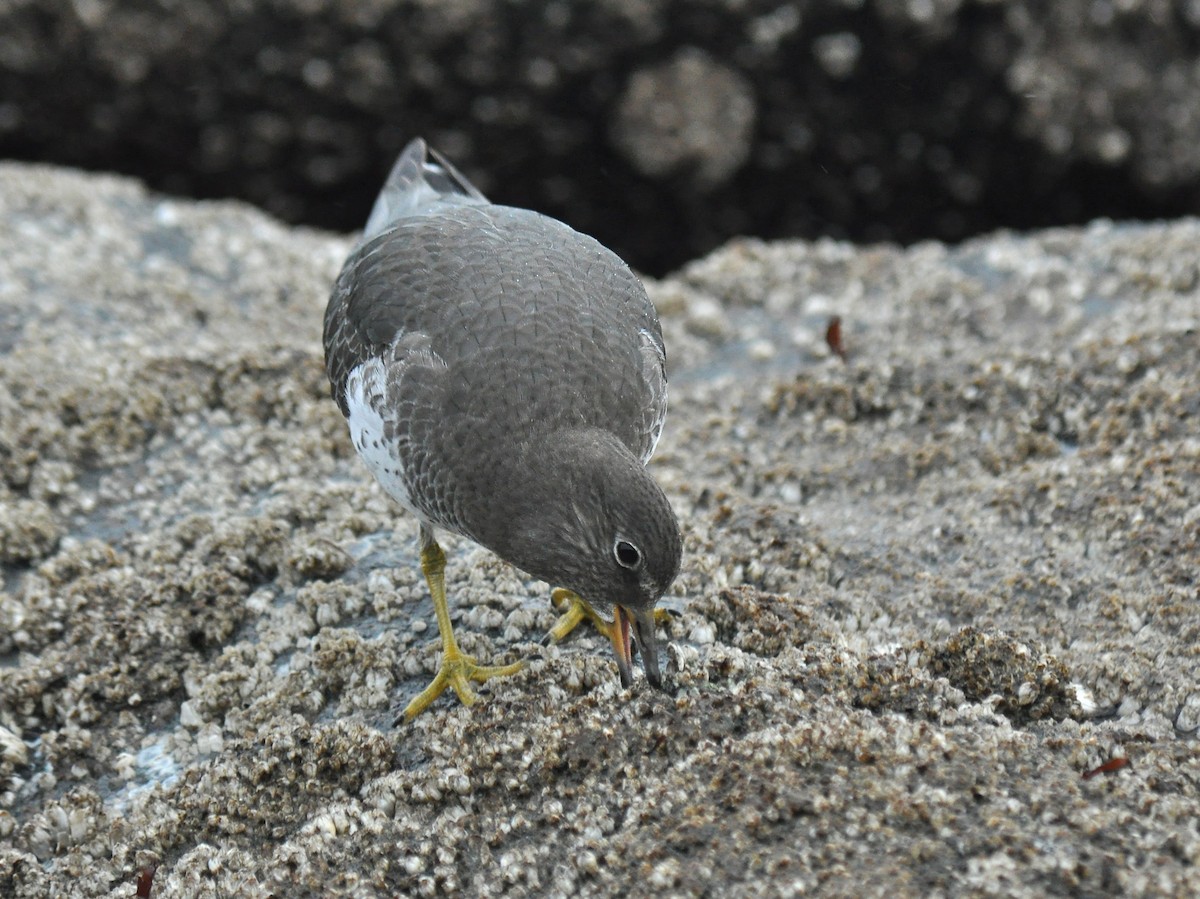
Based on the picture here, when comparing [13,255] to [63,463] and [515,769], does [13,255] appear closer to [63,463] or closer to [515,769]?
[63,463]

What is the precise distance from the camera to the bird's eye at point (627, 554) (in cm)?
Answer: 389

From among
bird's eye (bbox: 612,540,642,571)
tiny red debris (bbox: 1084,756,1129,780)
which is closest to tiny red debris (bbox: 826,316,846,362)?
bird's eye (bbox: 612,540,642,571)

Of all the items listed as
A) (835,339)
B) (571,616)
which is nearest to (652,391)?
(571,616)

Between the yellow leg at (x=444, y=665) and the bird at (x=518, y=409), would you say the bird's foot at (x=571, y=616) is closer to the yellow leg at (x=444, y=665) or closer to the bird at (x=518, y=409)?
the bird at (x=518, y=409)

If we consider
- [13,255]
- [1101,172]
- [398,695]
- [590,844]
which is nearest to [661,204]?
[1101,172]

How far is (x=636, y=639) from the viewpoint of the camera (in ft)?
13.5

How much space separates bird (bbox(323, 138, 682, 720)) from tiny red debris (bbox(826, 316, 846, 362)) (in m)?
2.15

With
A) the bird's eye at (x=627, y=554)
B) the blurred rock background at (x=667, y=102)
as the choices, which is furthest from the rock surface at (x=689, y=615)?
the blurred rock background at (x=667, y=102)

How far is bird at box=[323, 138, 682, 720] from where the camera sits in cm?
401

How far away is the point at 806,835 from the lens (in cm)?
342

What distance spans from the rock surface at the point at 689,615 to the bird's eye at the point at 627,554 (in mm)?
450

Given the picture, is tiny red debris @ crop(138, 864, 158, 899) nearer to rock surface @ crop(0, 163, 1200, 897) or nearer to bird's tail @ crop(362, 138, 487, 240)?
rock surface @ crop(0, 163, 1200, 897)

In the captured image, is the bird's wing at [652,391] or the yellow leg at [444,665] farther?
the bird's wing at [652,391]

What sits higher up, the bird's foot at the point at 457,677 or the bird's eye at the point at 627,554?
the bird's eye at the point at 627,554
